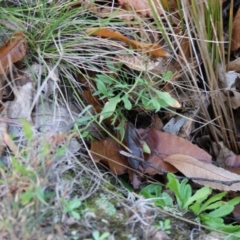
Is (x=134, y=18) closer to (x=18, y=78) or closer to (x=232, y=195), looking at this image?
(x=18, y=78)

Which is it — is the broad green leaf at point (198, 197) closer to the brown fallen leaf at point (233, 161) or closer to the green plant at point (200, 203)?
the green plant at point (200, 203)

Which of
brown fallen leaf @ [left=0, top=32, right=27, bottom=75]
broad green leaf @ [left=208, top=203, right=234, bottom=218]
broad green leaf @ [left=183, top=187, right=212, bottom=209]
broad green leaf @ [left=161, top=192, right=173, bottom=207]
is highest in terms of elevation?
brown fallen leaf @ [left=0, top=32, right=27, bottom=75]

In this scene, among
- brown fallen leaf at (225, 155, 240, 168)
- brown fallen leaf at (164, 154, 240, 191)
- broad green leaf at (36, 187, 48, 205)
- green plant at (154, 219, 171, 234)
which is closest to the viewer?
broad green leaf at (36, 187, 48, 205)

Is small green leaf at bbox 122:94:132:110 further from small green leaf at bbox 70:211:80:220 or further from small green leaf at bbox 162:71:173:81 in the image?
small green leaf at bbox 70:211:80:220

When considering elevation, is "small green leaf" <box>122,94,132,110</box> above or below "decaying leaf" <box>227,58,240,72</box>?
above

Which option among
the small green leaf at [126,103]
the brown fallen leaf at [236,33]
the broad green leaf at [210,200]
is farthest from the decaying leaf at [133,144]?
the brown fallen leaf at [236,33]

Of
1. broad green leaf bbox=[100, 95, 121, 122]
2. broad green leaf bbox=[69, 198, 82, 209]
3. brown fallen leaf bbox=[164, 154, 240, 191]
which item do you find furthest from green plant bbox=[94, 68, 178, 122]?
broad green leaf bbox=[69, 198, 82, 209]
